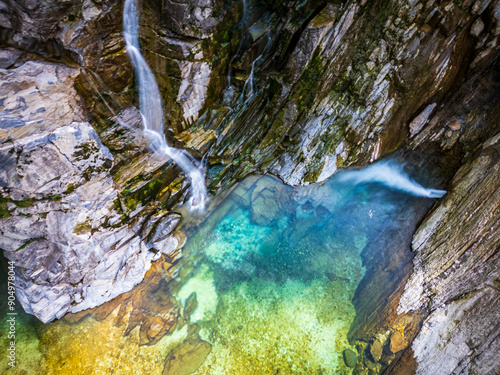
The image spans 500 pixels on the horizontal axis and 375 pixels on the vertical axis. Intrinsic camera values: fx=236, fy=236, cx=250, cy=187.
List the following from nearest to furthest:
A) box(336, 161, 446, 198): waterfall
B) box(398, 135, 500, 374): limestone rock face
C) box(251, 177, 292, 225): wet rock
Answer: box(398, 135, 500, 374): limestone rock face → box(251, 177, 292, 225): wet rock → box(336, 161, 446, 198): waterfall

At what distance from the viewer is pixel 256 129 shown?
7.18 meters

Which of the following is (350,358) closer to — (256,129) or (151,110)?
(256,129)

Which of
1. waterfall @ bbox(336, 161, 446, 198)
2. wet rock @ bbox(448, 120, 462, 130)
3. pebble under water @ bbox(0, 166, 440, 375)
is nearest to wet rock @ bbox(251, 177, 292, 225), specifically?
pebble under water @ bbox(0, 166, 440, 375)

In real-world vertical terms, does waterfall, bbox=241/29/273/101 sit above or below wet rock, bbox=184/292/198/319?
above

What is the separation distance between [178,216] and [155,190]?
117cm

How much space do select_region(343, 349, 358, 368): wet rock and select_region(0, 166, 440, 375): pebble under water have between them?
13 cm

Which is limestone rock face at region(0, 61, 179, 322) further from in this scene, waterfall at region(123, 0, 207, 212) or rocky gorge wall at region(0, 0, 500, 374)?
waterfall at region(123, 0, 207, 212)

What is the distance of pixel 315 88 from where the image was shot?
21.2 feet

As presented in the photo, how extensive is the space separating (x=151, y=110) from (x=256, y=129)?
3.05 m

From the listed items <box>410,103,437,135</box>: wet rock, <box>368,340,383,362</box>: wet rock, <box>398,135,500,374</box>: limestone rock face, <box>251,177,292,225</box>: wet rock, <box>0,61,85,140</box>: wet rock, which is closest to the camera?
<box>0,61,85,140</box>: wet rock

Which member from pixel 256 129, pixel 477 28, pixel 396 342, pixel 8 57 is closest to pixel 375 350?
pixel 396 342

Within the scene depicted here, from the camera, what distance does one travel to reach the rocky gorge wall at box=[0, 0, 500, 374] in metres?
4.16

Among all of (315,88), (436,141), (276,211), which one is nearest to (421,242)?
(436,141)

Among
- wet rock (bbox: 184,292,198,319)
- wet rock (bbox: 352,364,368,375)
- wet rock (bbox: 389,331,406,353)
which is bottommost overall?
wet rock (bbox: 184,292,198,319)
